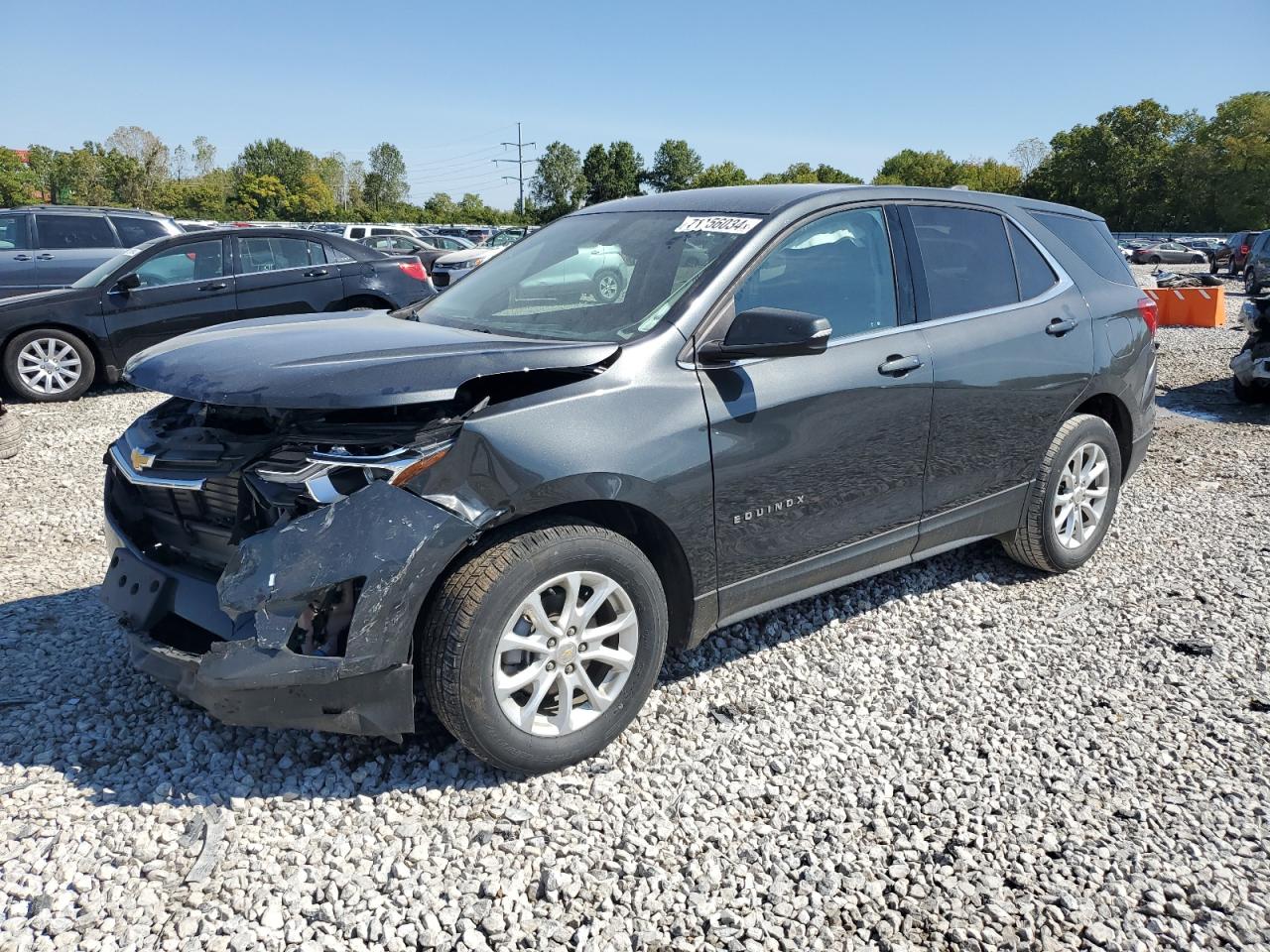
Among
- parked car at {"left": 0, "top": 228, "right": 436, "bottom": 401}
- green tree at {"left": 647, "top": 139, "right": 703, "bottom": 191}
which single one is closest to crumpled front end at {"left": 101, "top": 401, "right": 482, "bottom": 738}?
parked car at {"left": 0, "top": 228, "right": 436, "bottom": 401}

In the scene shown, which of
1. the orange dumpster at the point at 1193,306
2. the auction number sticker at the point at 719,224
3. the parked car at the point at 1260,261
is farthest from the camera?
the parked car at the point at 1260,261

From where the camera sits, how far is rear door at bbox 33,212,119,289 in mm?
11664

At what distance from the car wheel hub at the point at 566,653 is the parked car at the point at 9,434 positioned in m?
6.08

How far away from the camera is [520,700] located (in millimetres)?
2953

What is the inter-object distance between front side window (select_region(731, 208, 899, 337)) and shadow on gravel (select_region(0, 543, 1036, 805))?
1.42m

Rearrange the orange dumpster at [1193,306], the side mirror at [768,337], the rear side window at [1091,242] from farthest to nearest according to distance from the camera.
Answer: the orange dumpster at [1193,306] < the rear side window at [1091,242] < the side mirror at [768,337]

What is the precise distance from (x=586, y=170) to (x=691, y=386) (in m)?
111

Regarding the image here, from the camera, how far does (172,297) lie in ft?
31.8

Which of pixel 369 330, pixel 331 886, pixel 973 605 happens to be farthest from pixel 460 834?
pixel 973 605

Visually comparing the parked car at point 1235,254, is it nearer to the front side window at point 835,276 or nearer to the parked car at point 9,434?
the front side window at point 835,276

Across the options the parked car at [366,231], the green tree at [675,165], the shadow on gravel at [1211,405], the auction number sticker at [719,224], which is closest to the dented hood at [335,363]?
the auction number sticker at [719,224]

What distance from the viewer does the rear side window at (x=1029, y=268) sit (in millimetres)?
4410

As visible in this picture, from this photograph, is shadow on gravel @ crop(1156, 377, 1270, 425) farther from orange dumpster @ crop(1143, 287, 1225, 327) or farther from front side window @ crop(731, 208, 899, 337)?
front side window @ crop(731, 208, 899, 337)

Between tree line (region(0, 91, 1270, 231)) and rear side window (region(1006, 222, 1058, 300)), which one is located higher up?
tree line (region(0, 91, 1270, 231))
